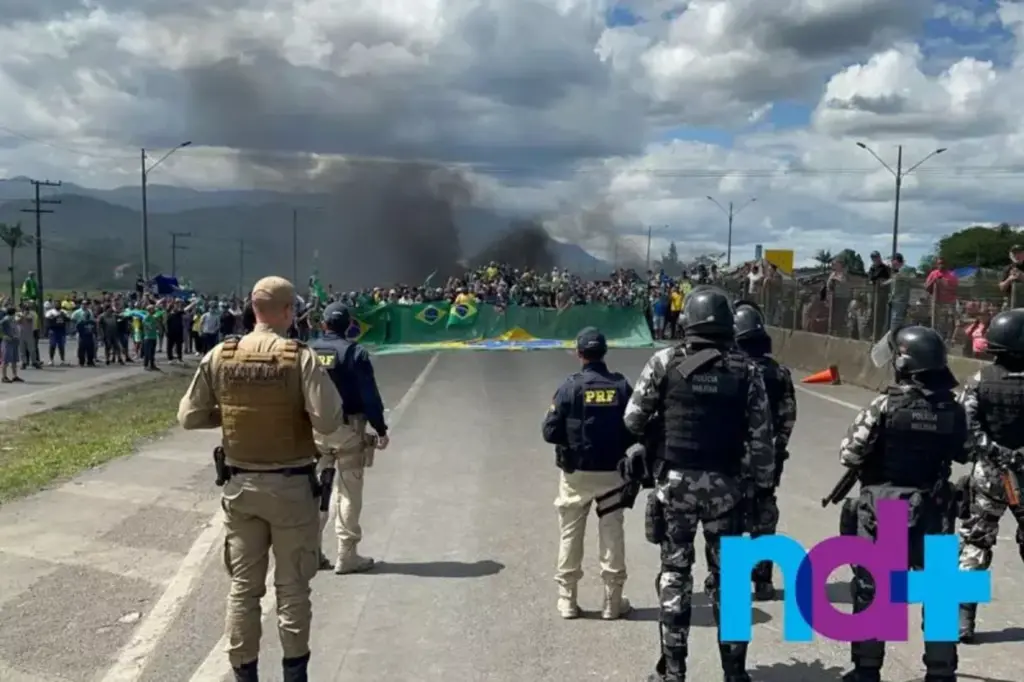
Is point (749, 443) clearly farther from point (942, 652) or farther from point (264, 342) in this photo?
point (264, 342)

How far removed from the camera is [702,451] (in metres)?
4.61

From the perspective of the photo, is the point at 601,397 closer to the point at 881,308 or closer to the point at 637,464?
the point at 637,464

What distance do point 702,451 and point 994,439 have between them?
→ 1831 millimetres

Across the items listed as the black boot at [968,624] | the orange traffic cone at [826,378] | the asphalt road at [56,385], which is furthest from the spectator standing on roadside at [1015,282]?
the asphalt road at [56,385]

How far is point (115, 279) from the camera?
593ft

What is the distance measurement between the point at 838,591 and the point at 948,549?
2157 mm

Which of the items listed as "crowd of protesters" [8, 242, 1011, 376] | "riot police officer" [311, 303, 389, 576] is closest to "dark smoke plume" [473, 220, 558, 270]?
"crowd of protesters" [8, 242, 1011, 376]

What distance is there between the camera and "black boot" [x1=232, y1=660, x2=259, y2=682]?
4.58 meters

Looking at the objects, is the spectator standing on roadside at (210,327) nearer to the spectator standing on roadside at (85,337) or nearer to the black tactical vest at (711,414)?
the spectator standing on roadside at (85,337)

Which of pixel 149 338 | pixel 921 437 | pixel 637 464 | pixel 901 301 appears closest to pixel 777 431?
pixel 921 437

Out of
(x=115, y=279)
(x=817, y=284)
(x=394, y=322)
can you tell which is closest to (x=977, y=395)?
(x=817, y=284)

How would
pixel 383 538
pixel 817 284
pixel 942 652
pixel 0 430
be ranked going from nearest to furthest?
pixel 942 652 < pixel 383 538 < pixel 0 430 < pixel 817 284

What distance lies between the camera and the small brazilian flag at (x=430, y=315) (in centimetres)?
2991

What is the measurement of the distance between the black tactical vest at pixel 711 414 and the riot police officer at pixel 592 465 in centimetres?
106
